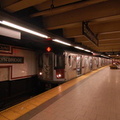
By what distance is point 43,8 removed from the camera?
8.05 feet

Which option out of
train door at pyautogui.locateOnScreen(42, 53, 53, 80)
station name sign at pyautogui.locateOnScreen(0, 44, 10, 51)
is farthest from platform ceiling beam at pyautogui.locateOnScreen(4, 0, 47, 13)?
train door at pyautogui.locateOnScreen(42, 53, 53, 80)

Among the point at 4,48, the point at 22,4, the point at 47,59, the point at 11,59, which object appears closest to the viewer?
the point at 22,4

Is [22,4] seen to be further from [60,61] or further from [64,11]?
[60,61]

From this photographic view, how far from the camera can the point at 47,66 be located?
5770 millimetres

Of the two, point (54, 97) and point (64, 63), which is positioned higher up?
point (64, 63)

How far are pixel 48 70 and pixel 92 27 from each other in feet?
10.7

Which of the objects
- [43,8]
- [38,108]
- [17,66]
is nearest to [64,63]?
[17,66]

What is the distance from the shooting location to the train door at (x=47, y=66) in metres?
5.64

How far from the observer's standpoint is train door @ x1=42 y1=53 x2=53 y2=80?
18.5ft

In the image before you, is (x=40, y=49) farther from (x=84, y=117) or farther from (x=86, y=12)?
(x=84, y=117)

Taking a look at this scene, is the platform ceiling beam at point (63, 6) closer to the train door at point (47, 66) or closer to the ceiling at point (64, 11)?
the ceiling at point (64, 11)

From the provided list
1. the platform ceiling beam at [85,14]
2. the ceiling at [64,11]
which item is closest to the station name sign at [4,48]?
the ceiling at [64,11]

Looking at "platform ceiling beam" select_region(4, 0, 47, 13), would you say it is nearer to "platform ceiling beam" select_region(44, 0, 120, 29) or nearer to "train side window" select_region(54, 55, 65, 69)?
"platform ceiling beam" select_region(44, 0, 120, 29)

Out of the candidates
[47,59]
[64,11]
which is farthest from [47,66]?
[64,11]
